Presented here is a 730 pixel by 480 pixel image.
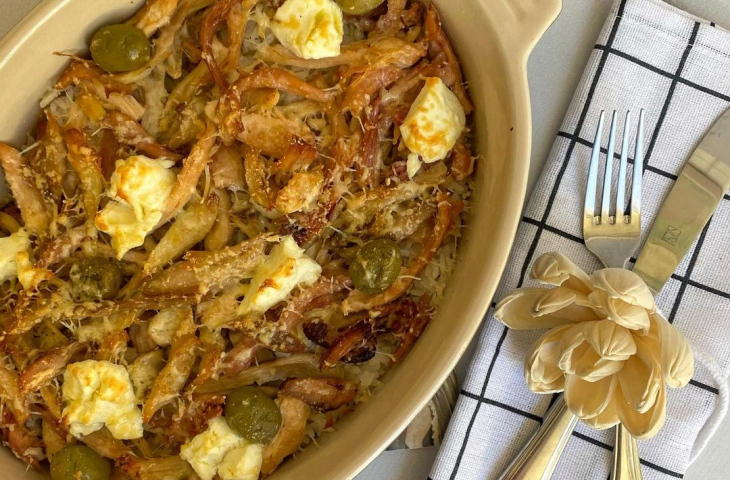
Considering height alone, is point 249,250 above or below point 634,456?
above

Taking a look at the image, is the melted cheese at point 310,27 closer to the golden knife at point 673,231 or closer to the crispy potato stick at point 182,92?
the crispy potato stick at point 182,92

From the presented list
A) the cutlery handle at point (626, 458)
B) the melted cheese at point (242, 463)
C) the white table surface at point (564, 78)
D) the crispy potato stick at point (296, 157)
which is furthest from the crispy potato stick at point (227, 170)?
the cutlery handle at point (626, 458)

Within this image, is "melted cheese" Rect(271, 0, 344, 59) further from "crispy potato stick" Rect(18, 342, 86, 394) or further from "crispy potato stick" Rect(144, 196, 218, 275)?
"crispy potato stick" Rect(18, 342, 86, 394)

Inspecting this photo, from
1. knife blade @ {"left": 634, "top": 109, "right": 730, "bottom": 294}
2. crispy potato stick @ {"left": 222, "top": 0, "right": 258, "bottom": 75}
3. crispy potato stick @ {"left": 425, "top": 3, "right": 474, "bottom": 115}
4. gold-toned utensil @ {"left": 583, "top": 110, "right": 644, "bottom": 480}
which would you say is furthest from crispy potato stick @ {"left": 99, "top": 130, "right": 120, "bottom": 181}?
knife blade @ {"left": 634, "top": 109, "right": 730, "bottom": 294}

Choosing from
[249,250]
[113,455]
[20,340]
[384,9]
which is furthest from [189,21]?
[113,455]

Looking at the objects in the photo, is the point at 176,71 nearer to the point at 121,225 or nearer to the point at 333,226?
the point at 121,225

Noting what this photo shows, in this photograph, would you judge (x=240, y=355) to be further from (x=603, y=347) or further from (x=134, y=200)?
(x=603, y=347)
